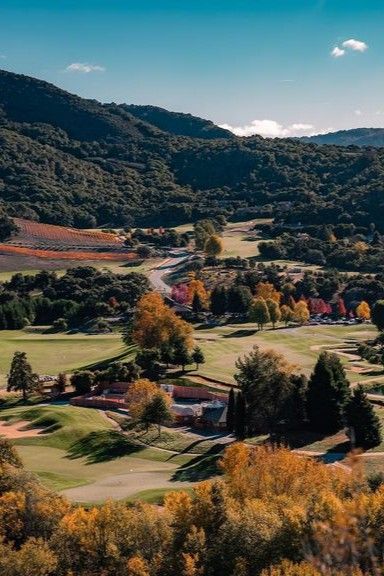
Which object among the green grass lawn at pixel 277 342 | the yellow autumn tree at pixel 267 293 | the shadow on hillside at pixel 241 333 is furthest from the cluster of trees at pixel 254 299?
the shadow on hillside at pixel 241 333

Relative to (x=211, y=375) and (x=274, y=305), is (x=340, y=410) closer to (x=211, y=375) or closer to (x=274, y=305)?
(x=211, y=375)

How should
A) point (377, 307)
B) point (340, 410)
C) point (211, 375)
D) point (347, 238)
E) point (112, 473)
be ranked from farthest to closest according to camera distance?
point (347, 238)
point (377, 307)
point (211, 375)
point (340, 410)
point (112, 473)

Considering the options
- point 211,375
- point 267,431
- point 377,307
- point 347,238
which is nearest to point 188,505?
point 267,431

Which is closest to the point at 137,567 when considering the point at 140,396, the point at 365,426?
the point at 365,426

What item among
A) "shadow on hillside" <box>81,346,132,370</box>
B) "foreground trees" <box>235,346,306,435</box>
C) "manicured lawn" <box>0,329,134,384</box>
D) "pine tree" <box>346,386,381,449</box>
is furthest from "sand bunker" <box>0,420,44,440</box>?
"pine tree" <box>346,386,381,449</box>

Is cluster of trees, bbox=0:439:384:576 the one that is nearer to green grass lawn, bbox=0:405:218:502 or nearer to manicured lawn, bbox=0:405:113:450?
green grass lawn, bbox=0:405:218:502
